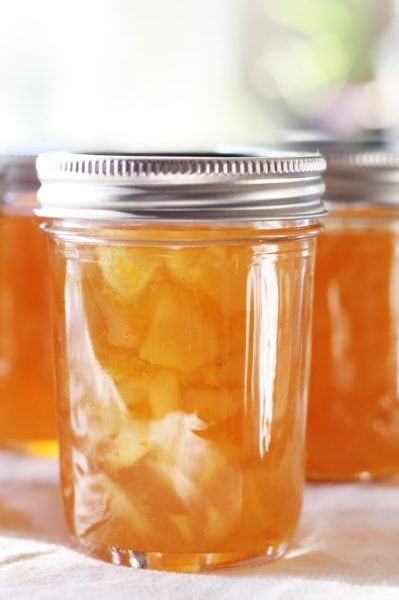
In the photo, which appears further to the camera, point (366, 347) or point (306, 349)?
point (366, 347)

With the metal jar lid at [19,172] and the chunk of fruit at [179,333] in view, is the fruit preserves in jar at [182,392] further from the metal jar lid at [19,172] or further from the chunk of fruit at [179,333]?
the metal jar lid at [19,172]

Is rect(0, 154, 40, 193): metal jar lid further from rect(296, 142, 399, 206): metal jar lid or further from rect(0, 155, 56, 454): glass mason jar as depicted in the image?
rect(296, 142, 399, 206): metal jar lid

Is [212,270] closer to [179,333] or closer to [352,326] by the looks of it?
[179,333]

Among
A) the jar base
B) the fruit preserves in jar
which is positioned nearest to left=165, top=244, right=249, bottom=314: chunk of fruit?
the fruit preserves in jar

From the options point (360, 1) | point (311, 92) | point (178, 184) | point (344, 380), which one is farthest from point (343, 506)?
point (360, 1)

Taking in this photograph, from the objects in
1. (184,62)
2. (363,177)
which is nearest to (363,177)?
(363,177)

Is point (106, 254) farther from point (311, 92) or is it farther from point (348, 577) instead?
point (311, 92)

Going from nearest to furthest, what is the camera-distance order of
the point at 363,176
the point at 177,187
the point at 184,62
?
the point at 177,187, the point at 363,176, the point at 184,62
